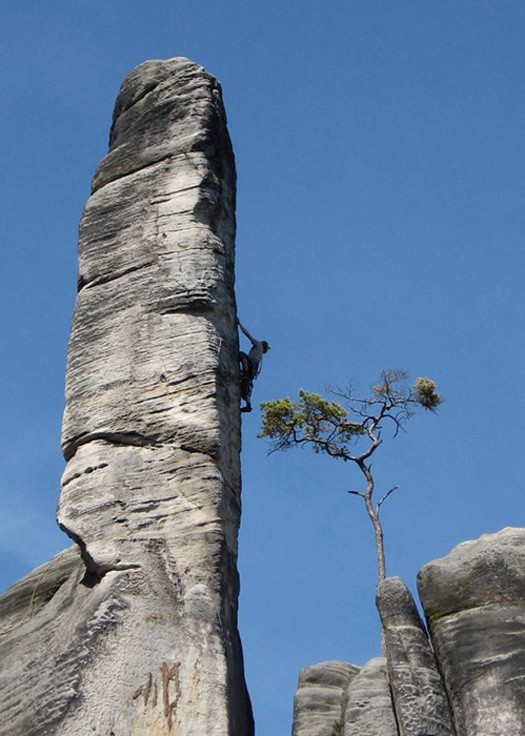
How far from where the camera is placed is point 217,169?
11.8 m

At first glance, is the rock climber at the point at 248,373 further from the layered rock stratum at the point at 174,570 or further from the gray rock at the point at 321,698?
the gray rock at the point at 321,698

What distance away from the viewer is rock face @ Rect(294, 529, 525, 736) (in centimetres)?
834

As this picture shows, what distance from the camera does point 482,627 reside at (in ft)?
28.8

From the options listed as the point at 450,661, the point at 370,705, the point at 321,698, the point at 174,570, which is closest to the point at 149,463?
the point at 174,570

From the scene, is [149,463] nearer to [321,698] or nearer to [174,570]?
[174,570]

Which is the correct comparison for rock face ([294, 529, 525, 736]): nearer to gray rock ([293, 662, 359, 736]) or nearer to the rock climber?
gray rock ([293, 662, 359, 736])

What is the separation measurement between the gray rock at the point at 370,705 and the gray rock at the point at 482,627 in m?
0.44

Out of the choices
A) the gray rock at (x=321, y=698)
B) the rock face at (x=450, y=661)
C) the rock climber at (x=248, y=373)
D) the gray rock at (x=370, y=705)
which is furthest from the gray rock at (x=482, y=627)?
the rock climber at (x=248, y=373)

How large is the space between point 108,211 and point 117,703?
5057mm

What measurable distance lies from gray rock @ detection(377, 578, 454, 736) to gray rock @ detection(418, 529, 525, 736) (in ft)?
0.26

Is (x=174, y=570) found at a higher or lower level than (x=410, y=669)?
higher

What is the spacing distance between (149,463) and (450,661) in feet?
8.58

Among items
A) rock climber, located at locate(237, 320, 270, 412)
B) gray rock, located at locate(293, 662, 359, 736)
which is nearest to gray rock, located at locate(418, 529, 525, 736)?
gray rock, located at locate(293, 662, 359, 736)

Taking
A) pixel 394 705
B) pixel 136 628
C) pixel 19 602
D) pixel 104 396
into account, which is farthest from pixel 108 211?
pixel 394 705
